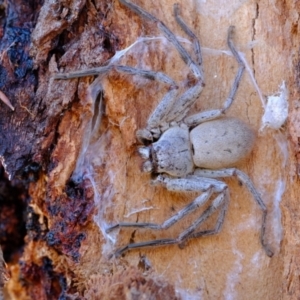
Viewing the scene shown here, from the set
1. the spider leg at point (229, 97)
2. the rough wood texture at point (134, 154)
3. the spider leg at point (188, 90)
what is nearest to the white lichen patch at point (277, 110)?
the rough wood texture at point (134, 154)

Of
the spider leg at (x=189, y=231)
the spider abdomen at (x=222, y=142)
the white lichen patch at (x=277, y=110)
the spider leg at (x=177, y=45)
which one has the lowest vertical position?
the spider leg at (x=189, y=231)

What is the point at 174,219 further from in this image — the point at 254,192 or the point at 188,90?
the point at 188,90

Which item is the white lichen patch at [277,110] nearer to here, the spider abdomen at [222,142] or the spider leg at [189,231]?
the spider abdomen at [222,142]

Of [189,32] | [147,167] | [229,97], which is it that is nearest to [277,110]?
[229,97]

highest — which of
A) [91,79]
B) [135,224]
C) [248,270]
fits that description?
[91,79]

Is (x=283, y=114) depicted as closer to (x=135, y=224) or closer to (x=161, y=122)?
(x=161, y=122)

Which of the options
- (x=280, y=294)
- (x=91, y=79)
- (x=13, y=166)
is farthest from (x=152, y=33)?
(x=280, y=294)
